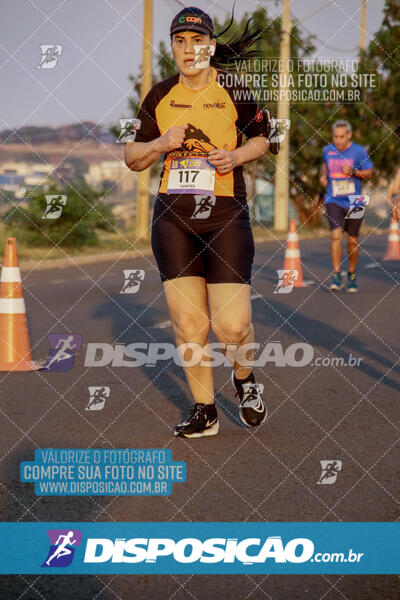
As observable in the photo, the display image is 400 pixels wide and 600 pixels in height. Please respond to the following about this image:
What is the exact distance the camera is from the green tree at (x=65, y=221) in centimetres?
2366

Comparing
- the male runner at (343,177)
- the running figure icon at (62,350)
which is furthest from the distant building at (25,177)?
the running figure icon at (62,350)

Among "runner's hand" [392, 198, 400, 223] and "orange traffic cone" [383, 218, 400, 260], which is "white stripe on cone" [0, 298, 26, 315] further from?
"orange traffic cone" [383, 218, 400, 260]

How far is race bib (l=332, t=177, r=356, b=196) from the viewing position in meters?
13.1

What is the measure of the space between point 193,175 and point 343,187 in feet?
25.8

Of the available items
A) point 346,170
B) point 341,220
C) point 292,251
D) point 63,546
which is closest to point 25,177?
point 292,251

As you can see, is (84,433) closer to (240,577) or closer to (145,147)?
(145,147)

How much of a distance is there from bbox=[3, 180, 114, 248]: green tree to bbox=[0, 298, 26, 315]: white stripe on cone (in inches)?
593

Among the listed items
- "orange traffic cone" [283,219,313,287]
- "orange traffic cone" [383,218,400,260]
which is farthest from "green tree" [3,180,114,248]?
"orange traffic cone" [283,219,313,287]

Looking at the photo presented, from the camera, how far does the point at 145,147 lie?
561 centimetres

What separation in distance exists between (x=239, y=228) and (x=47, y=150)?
2384cm

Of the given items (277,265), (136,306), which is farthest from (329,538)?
(277,265)

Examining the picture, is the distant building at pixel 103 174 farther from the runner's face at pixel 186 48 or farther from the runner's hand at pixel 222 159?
the runner's hand at pixel 222 159

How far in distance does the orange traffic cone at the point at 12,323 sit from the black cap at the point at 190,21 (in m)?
2.84

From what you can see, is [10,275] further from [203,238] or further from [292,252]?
[292,252]
